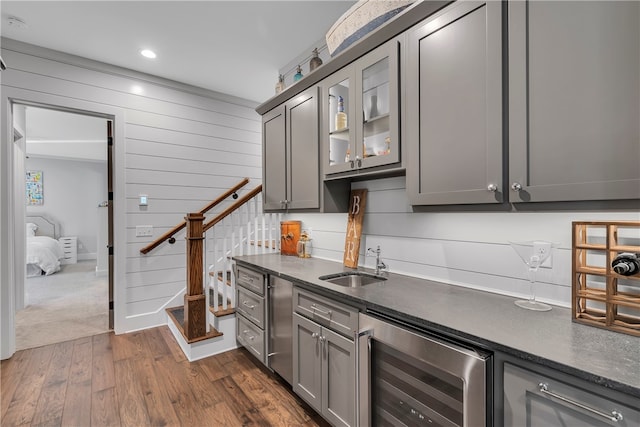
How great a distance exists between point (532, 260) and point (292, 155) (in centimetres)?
185

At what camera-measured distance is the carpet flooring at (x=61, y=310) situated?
331 cm

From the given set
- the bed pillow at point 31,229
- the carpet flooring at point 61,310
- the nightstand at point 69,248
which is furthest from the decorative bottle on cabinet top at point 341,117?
the nightstand at point 69,248

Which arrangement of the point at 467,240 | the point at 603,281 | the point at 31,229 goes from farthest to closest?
1. the point at 31,229
2. the point at 467,240
3. the point at 603,281

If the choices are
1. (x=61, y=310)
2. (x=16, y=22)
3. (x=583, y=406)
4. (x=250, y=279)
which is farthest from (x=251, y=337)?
(x=16, y=22)

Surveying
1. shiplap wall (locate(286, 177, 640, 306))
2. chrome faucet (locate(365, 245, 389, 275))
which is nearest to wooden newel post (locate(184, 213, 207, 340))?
shiplap wall (locate(286, 177, 640, 306))

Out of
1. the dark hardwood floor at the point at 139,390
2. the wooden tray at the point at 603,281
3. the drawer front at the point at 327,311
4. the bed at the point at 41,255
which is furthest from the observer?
the bed at the point at 41,255

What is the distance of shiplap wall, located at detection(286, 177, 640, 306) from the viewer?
1380 mm

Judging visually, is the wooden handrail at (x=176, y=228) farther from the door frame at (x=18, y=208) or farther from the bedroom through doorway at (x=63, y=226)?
the bedroom through doorway at (x=63, y=226)

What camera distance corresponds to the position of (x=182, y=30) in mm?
2709

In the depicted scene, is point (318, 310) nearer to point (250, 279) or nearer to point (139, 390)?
point (250, 279)

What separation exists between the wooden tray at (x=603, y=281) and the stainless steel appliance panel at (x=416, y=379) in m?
0.48

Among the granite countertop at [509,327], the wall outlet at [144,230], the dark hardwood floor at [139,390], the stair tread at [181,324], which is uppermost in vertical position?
the wall outlet at [144,230]

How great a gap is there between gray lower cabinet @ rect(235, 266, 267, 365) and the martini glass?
1744 millimetres

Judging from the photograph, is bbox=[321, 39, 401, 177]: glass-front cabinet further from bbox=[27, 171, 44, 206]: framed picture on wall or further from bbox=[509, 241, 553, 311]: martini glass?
bbox=[27, 171, 44, 206]: framed picture on wall
